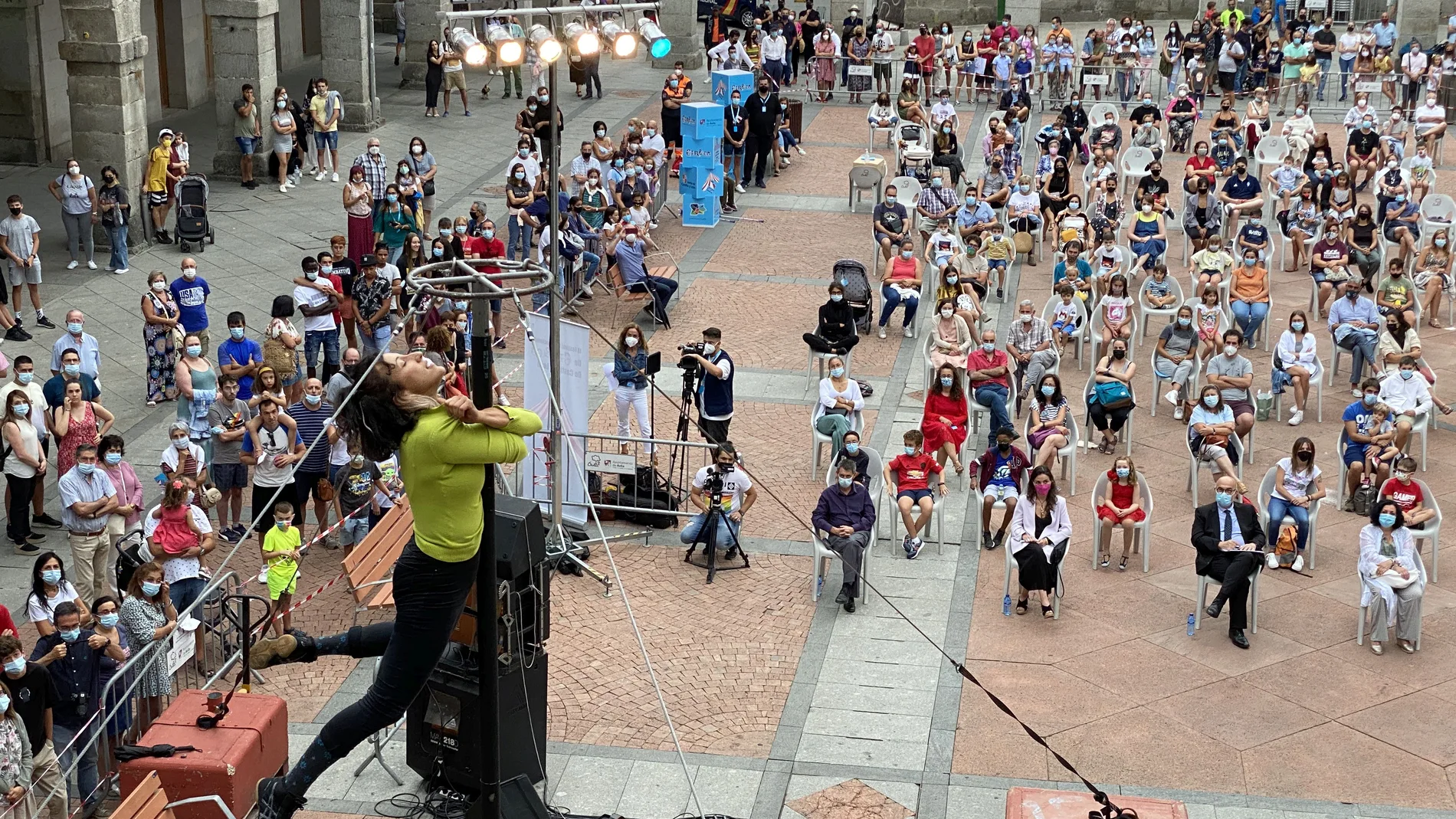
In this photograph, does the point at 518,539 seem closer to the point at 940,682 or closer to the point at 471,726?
the point at 471,726

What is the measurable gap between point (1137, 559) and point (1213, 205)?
1009 centimetres

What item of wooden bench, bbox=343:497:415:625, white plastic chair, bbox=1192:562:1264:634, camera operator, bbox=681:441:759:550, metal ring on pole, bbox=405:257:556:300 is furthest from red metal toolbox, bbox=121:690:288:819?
white plastic chair, bbox=1192:562:1264:634

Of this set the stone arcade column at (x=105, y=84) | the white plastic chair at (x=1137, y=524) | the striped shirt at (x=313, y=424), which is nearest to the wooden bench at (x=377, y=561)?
the striped shirt at (x=313, y=424)

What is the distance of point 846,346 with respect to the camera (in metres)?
18.9

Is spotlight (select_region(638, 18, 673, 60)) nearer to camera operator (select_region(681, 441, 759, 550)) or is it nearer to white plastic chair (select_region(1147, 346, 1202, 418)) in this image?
camera operator (select_region(681, 441, 759, 550))

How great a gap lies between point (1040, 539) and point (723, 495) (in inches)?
102

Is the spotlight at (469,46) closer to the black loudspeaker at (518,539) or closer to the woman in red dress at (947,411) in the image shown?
the black loudspeaker at (518,539)

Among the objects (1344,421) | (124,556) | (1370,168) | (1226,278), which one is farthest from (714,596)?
(1370,168)

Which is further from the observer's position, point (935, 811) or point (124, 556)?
point (124, 556)

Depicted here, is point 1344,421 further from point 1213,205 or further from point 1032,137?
point 1032,137

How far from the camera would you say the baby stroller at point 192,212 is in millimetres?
23250

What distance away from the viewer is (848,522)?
1427cm

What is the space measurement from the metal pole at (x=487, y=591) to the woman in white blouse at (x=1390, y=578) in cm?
786

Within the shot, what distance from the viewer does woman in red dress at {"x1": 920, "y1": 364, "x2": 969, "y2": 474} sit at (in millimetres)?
16562
